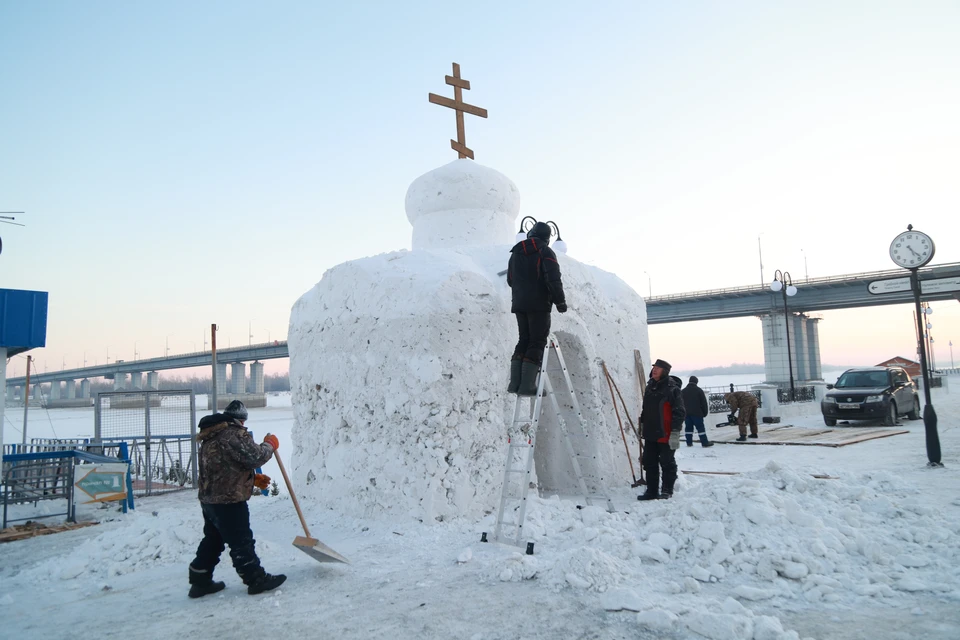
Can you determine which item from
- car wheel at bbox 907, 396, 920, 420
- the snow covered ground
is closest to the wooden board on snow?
car wheel at bbox 907, 396, 920, 420

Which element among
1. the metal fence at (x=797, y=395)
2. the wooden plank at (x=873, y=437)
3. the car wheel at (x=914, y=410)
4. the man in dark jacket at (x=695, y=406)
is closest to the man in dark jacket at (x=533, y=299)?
the man in dark jacket at (x=695, y=406)

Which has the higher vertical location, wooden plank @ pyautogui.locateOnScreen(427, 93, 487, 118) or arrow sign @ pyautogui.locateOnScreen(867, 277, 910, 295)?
wooden plank @ pyautogui.locateOnScreen(427, 93, 487, 118)

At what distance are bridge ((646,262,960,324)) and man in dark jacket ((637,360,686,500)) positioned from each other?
23795 millimetres

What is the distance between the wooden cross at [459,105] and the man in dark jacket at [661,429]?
14.1 ft

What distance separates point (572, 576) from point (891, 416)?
15090 mm

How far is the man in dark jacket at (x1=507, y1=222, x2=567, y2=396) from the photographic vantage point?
17.1ft

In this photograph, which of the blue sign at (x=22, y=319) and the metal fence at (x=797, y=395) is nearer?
the blue sign at (x=22, y=319)

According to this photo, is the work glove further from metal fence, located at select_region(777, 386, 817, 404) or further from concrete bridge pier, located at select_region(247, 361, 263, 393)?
concrete bridge pier, located at select_region(247, 361, 263, 393)

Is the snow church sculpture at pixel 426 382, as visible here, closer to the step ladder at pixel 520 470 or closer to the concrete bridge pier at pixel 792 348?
the step ladder at pixel 520 470

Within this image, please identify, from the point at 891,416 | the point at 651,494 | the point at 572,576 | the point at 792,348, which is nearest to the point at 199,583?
the point at 572,576

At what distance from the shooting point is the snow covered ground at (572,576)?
3512 millimetres

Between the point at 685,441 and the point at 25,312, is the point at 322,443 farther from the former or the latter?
the point at 685,441

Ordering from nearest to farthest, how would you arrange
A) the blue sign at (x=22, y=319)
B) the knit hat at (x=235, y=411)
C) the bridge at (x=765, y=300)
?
1. the knit hat at (x=235, y=411)
2. the blue sign at (x=22, y=319)
3. the bridge at (x=765, y=300)

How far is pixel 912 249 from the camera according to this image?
8758mm
